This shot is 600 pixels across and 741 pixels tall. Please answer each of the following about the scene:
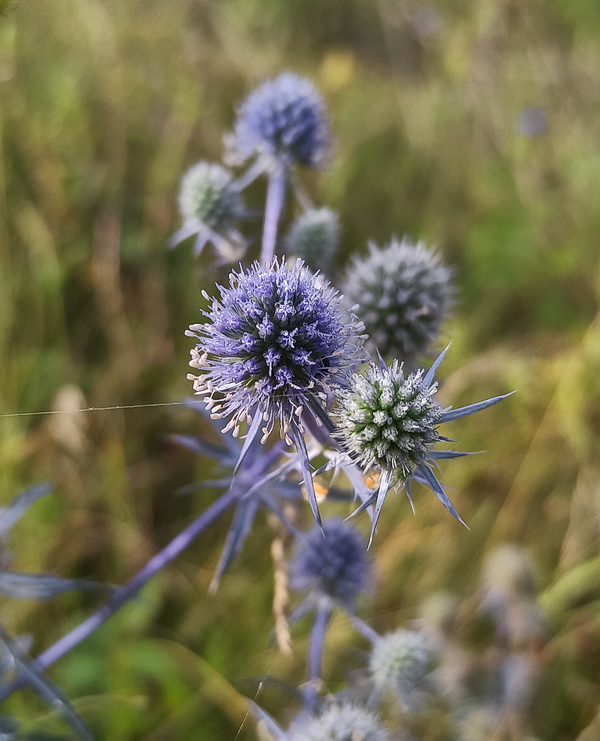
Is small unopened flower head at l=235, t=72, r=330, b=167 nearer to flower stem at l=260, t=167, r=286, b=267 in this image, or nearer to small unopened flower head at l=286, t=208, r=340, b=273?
flower stem at l=260, t=167, r=286, b=267

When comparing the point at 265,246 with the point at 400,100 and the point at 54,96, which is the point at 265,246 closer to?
the point at 54,96

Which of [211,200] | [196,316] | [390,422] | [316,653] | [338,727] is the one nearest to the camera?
[390,422]

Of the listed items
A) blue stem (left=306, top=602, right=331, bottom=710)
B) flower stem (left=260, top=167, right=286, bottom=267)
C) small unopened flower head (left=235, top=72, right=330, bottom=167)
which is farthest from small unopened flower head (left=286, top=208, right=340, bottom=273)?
blue stem (left=306, top=602, right=331, bottom=710)

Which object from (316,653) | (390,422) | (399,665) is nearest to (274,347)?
(390,422)

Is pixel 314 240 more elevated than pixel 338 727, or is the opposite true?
pixel 314 240

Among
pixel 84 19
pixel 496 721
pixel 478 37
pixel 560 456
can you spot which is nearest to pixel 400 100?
pixel 478 37

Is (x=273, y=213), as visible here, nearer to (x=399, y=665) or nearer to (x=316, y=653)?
(x=316, y=653)
